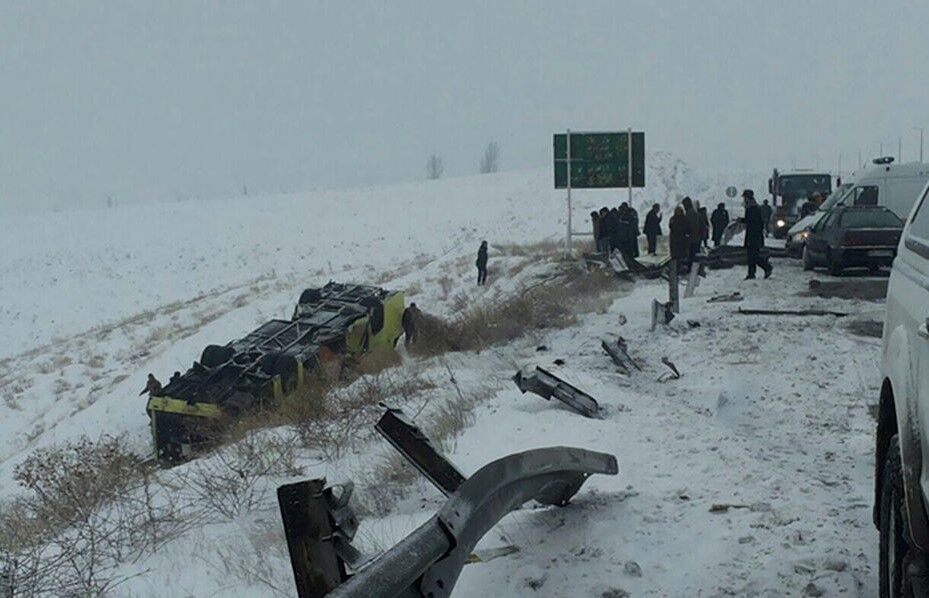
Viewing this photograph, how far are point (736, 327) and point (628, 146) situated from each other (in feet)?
45.1

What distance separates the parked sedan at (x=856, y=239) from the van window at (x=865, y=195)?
507 cm

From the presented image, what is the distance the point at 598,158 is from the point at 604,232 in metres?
3.10

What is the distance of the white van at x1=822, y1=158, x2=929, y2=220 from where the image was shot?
73.6 feet

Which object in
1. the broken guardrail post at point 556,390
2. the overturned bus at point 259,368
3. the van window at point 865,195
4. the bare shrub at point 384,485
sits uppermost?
the van window at point 865,195

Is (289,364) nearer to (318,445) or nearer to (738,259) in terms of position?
(318,445)

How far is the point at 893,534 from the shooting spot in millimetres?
2971

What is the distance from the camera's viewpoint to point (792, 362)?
9375 millimetres

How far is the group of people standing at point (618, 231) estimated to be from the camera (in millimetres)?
21188

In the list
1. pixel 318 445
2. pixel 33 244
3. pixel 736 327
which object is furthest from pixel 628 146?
pixel 33 244

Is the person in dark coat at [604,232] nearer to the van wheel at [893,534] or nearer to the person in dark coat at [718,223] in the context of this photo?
the person in dark coat at [718,223]

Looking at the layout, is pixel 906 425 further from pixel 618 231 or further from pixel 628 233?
pixel 618 231

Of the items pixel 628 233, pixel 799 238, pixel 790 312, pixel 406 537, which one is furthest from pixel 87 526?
pixel 799 238

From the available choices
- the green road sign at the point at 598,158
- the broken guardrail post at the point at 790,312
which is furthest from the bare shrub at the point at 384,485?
the green road sign at the point at 598,158

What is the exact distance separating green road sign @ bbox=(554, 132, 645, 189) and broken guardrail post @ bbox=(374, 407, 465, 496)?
2095 centimetres
